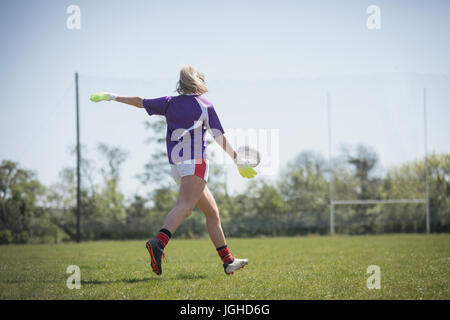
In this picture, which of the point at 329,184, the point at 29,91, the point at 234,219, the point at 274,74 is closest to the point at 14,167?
the point at 29,91

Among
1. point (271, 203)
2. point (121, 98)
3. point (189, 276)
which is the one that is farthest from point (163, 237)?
point (271, 203)

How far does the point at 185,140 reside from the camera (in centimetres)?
312

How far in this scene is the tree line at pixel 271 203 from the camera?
14.3 m

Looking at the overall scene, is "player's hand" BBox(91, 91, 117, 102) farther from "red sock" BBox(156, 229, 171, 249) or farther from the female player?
"red sock" BBox(156, 229, 171, 249)

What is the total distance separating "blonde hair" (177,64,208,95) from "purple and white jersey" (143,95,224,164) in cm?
7

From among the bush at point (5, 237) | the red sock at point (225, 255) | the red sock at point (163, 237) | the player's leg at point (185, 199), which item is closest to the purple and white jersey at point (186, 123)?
the player's leg at point (185, 199)

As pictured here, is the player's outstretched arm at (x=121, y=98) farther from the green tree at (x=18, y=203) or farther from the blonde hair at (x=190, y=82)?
the green tree at (x=18, y=203)

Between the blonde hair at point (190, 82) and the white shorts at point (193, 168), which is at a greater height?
the blonde hair at point (190, 82)

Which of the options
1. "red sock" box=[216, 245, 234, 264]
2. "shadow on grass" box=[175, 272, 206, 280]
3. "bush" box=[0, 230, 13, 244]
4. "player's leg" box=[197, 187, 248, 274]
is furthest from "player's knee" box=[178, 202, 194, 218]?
"bush" box=[0, 230, 13, 244]

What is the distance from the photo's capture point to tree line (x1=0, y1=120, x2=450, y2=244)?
47.0ft

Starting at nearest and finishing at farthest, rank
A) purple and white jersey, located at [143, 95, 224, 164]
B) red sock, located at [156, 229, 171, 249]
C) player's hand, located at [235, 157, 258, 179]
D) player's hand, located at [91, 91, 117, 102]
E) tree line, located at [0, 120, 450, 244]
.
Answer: red sock, located at [156, 229, 171, 249], purple and white jersey, located at [143, 95, 224, 164], player's hand, located at [91, 91, 117, 102], player's hand, located at [235, 157, 258, 179], tree line, located at [0, 120, 450, 244]

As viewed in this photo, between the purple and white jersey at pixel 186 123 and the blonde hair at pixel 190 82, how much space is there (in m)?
0.07

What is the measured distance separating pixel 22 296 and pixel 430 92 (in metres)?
15.0
